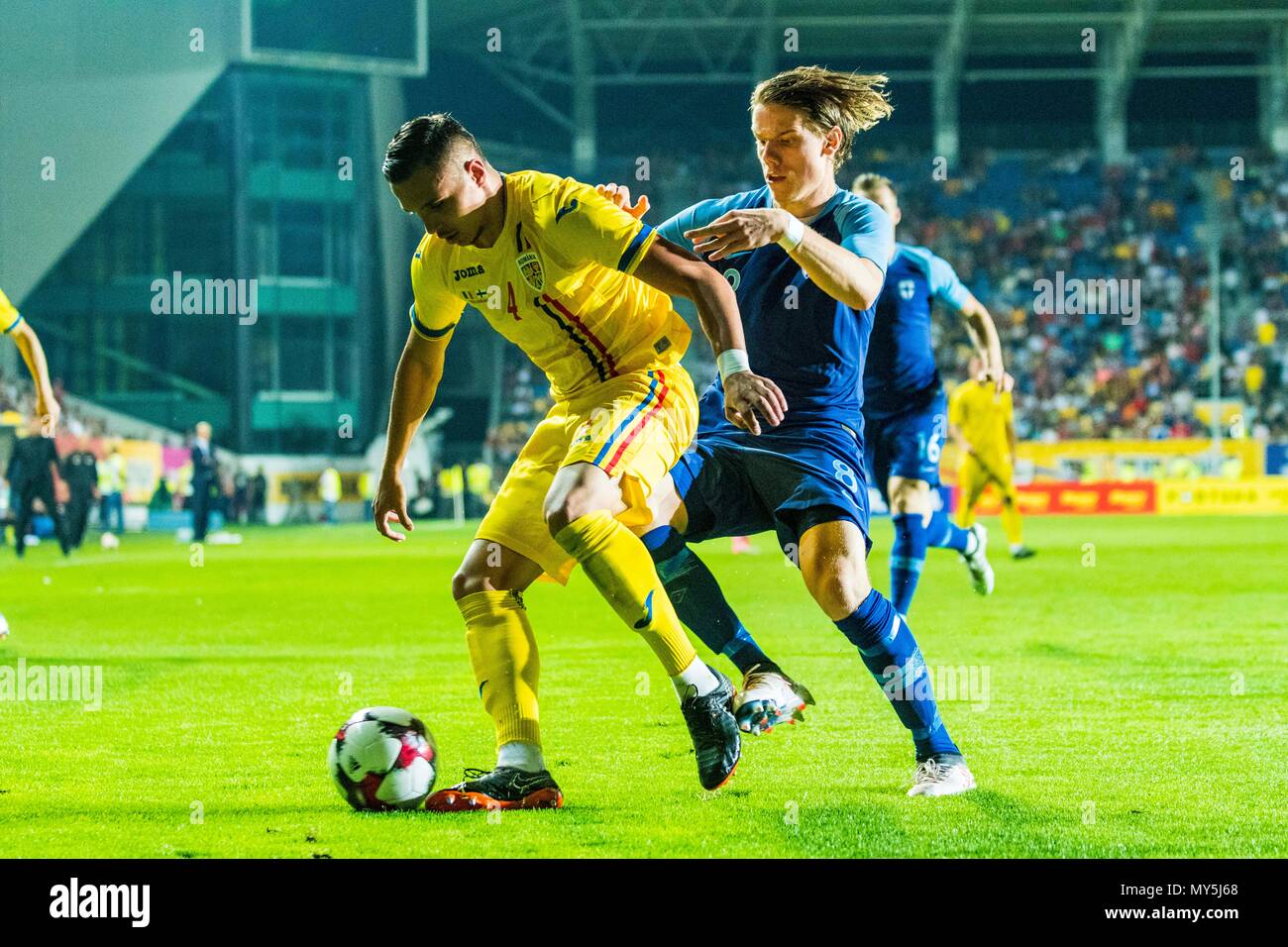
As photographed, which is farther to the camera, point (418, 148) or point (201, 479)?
point (201, 479)

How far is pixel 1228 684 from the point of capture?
6.89 meters

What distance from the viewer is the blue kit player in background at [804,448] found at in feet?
14.7

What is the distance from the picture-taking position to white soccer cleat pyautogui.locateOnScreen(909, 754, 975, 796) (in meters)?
4.47

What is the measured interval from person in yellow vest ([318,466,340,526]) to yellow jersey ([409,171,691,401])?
881 inches

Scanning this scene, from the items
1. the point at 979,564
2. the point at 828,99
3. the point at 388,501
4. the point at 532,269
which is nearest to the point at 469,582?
the point at 388,501

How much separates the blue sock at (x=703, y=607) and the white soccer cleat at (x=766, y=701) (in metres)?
0.09

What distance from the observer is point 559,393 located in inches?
186

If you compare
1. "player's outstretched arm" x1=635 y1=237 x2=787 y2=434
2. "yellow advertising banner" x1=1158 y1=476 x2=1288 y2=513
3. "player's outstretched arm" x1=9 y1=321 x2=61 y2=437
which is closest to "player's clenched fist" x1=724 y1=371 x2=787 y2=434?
"player's outstretched arm" x1=635 y1=237 x2=787 y2=434

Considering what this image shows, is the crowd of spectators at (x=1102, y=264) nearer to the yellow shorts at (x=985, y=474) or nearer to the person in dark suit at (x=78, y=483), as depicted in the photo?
the person in dark suit at (x=78, y=483)

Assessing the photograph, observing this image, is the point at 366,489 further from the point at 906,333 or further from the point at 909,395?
the point at 906,333

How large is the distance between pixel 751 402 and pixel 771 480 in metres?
0.71

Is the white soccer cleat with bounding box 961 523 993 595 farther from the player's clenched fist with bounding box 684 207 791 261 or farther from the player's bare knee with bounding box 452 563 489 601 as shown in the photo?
the player's clenched fist with bounding box 684 207 791 261
